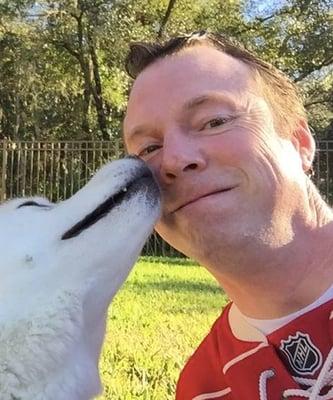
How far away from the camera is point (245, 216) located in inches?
69.8

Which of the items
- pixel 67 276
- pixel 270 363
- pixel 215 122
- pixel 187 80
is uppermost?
pixel 187 80

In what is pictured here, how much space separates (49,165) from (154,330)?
838 centimetres

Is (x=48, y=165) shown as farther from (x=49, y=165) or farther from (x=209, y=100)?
(x=209, y=100)

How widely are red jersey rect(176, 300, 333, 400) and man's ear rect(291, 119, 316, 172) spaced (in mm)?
406

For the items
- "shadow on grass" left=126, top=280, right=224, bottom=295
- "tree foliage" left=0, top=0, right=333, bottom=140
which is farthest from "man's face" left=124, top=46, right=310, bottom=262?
"tree foliage" left=0, top=0, right=333, bottom=140

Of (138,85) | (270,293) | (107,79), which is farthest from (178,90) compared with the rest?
(107,79)

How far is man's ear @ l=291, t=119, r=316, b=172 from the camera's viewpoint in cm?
198

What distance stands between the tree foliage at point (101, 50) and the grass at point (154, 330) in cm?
829

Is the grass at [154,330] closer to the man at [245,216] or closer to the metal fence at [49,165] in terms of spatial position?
the man at [245,216]

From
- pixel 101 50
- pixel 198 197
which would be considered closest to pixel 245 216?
pixel 198 197

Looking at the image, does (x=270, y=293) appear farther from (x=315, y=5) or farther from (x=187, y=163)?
(x=315, y=5)

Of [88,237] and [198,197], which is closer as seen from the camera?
[198,197]

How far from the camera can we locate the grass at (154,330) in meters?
3.61

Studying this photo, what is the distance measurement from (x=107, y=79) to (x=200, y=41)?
14.7 m
